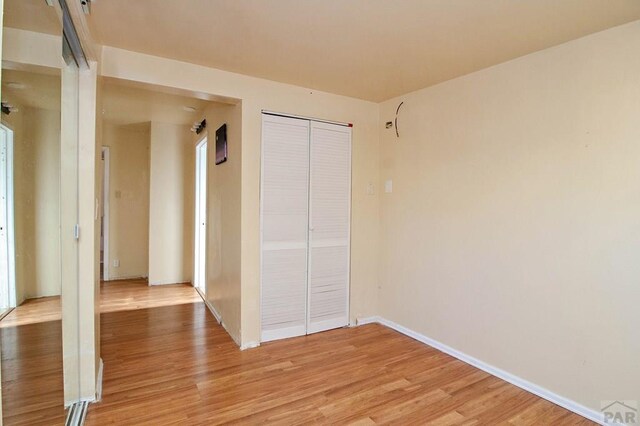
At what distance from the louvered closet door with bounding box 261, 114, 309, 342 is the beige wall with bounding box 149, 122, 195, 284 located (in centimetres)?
249

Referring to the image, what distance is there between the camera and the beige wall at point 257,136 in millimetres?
2648

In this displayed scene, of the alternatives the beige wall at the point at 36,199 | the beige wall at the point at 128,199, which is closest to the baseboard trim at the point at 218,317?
the beige wall at the point at 36,199

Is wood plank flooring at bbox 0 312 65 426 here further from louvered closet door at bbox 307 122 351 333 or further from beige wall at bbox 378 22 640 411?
beige wall at bbox 378 22 640 411

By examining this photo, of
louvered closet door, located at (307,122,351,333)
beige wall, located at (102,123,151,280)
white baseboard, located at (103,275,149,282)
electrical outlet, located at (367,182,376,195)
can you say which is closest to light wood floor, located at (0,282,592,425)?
louvered closet door, located at (307,122,351,333)

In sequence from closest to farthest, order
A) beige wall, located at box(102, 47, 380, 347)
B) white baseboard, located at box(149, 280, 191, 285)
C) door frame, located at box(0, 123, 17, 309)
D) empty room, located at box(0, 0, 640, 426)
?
door frame, located at box(0, 123, 17, 309) → empty room, located at box(0, 0, 640, 426) → beige wall, located at box(102, 47, 380, 347) → white baseboard, located at box(149, 280, 191, 285)

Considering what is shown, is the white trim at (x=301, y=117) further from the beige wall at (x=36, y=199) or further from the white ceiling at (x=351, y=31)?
the beige wall at (x=36, y=199)

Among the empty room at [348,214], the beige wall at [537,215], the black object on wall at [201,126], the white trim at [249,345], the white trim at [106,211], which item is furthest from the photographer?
the white trim at [106,211]

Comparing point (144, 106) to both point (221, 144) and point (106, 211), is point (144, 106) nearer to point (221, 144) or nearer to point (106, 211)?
point (221, 144)

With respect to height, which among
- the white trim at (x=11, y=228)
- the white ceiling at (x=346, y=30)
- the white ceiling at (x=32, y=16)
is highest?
the white ceiling at (x=346, y=30)

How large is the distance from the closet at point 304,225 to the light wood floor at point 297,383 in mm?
241

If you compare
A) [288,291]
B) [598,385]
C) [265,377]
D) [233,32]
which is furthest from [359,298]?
[233,32]

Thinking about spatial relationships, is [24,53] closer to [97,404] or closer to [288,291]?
[97,404]

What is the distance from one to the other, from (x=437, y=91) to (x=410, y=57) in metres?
0.68

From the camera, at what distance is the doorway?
115 centimetres
